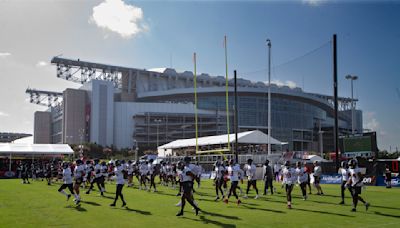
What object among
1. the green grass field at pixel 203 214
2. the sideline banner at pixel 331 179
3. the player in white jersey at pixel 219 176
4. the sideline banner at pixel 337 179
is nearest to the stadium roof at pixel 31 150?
the sideline banner at pixel 331 179

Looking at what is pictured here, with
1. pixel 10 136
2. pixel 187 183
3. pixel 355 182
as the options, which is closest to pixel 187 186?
pixel 187 183

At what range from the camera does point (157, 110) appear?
118688 mm

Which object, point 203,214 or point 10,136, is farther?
point 10,136

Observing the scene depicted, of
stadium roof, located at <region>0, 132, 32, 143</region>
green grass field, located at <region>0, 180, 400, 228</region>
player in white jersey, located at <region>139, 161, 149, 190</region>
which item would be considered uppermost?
stadium roof, located at <region>0, 132, 32, 143</region>

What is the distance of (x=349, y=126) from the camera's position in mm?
156750

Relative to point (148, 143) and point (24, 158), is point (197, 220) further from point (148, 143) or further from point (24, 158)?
point (148, 143)

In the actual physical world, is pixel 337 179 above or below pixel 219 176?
below

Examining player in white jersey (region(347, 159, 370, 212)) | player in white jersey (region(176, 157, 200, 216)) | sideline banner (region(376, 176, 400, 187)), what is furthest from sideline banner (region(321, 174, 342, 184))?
player in white jersey (region(176, 157, 200, 216))

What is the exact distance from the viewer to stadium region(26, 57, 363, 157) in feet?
369

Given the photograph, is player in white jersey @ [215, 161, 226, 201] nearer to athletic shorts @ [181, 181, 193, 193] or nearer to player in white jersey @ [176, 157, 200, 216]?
player in white jersey @ [176, 157, 200, 216]

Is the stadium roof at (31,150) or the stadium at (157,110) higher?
the stadium at (157,110)

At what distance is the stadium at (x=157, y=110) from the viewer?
4429 inches

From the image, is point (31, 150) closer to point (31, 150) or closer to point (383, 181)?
point (31, 150)

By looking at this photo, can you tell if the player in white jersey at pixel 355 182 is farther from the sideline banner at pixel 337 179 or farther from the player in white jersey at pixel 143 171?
the sideline banner at pixel 337 179
